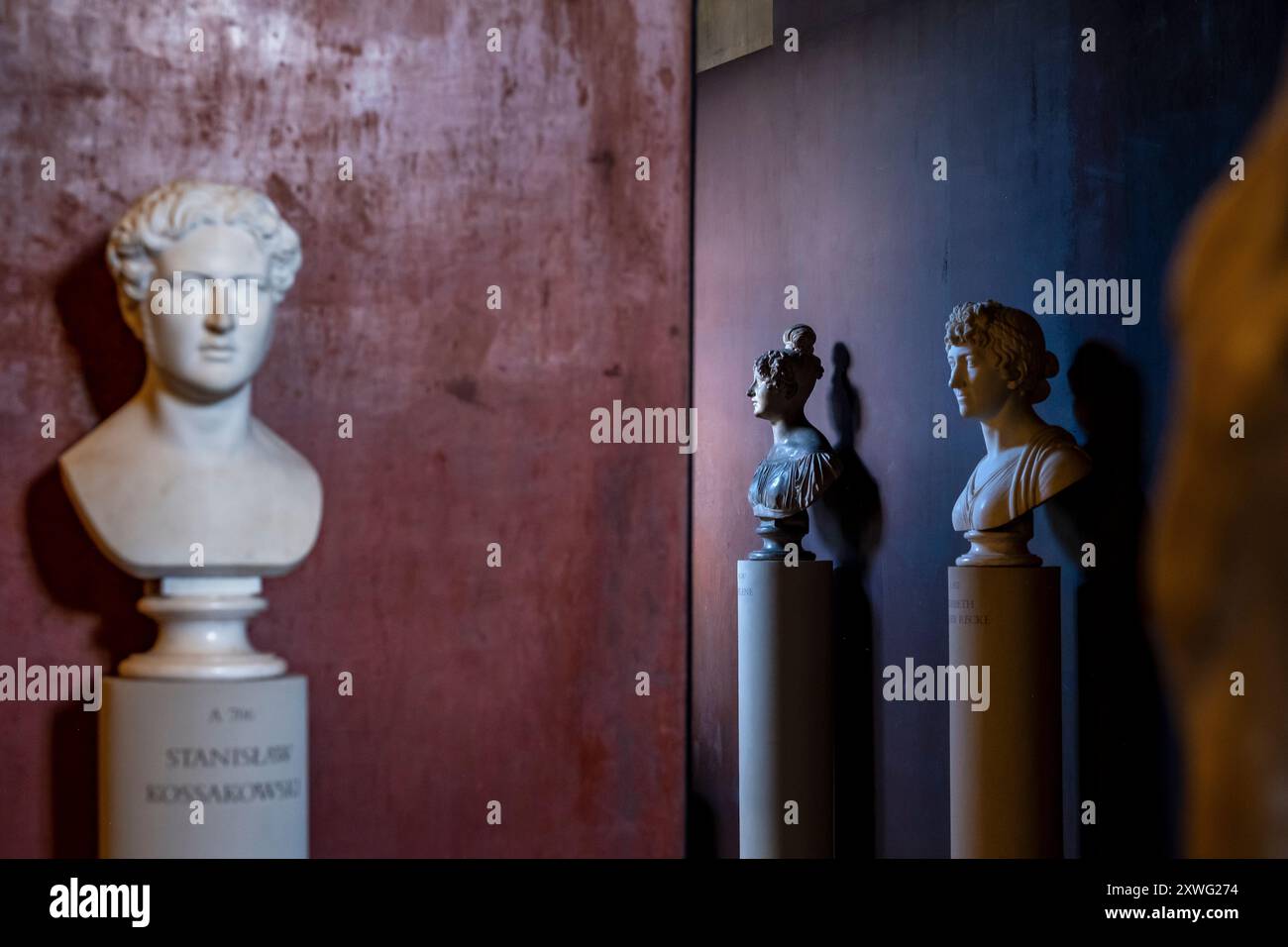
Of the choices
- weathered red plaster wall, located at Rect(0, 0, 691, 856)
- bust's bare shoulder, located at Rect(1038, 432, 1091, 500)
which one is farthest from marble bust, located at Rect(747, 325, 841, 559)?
weathered red plaster wall, located at Rect(0, 0, 691, 856)

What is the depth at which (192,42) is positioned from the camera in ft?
9.95

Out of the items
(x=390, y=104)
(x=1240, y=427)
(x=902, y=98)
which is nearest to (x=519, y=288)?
(x=390, y=104)

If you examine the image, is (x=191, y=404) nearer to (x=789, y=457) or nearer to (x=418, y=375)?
(x=418, y=375)

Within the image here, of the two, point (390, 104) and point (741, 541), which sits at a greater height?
point (390, 104)

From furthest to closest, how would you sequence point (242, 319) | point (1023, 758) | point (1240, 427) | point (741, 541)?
point (741, 541) < point (1023, 758) < point (242, 319) < point (1240, 427)

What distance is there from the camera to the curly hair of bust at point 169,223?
2.68m

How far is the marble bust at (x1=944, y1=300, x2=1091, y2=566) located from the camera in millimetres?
4961

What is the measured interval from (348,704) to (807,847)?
338cm

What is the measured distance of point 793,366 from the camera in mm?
Result: 6211

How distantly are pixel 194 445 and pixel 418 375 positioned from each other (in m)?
0.57

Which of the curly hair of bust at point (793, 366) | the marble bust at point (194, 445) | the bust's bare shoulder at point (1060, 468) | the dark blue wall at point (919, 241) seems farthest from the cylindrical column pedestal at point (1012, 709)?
the marble bust at point (194, 445)

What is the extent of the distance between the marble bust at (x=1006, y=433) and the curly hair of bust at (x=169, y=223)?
296 centimetres

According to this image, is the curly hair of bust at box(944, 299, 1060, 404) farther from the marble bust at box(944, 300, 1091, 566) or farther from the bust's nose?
the bust's nose
